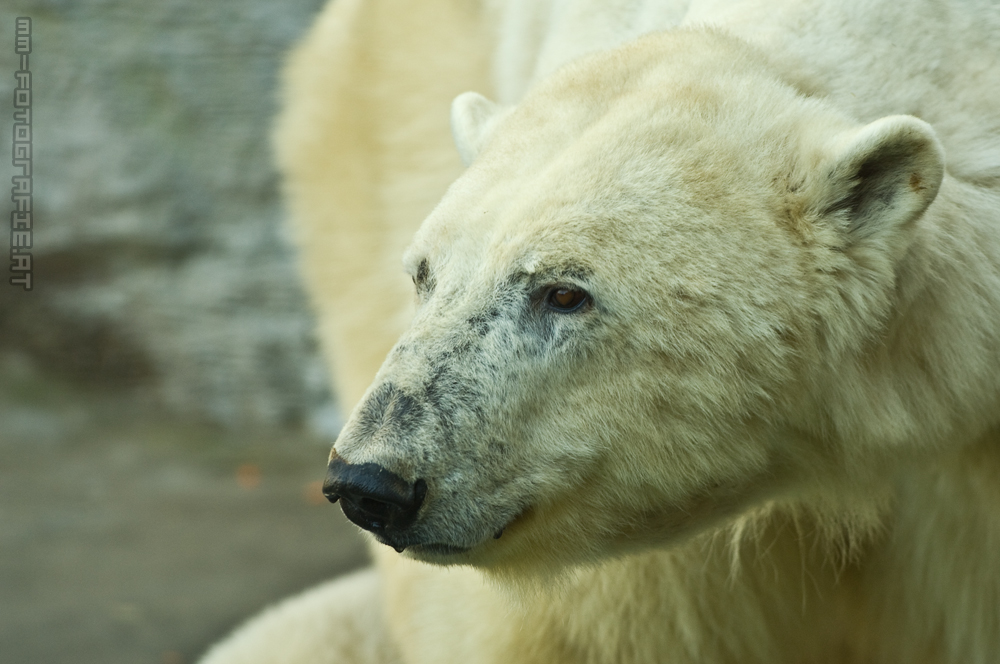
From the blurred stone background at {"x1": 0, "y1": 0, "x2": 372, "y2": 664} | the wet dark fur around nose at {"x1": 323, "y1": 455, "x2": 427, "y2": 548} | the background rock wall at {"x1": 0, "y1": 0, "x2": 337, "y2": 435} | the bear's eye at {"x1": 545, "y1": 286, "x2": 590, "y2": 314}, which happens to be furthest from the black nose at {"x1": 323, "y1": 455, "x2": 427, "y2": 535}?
the background rock wall at {"x1": 0, "y1": 0, "x2": 337, "y2": 435}

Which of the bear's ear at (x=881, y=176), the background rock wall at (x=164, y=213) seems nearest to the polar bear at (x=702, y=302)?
the bear's ear at (x=881, y=176)

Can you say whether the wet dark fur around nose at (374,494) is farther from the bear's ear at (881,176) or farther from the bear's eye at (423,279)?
the bear's ear at (881,176)

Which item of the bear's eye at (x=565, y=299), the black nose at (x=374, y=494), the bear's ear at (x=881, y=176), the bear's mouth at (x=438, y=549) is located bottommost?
the bear's mouth at (x=438, y=549)

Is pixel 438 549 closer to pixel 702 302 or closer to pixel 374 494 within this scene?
Result: pixel 374 494

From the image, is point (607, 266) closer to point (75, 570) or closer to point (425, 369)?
point (425, 369)

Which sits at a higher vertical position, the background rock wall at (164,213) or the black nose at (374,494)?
the black nose at (374,494)

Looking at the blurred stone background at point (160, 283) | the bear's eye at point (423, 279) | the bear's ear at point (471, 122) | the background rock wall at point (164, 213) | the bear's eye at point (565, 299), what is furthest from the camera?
the background rock wall at point (164, 213)

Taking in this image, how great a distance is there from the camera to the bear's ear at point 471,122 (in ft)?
7.08

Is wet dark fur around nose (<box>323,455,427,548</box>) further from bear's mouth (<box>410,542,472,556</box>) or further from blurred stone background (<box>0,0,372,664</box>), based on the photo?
blurred stone background (<box>0,0,372,664</box>)

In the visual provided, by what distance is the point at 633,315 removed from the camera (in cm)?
172

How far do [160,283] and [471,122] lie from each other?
474cm

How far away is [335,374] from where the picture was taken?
393 cm

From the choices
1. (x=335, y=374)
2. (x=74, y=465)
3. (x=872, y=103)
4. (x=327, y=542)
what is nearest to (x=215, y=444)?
(x=74, y=465)

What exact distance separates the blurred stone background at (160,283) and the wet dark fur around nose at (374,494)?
4193 millimetres
